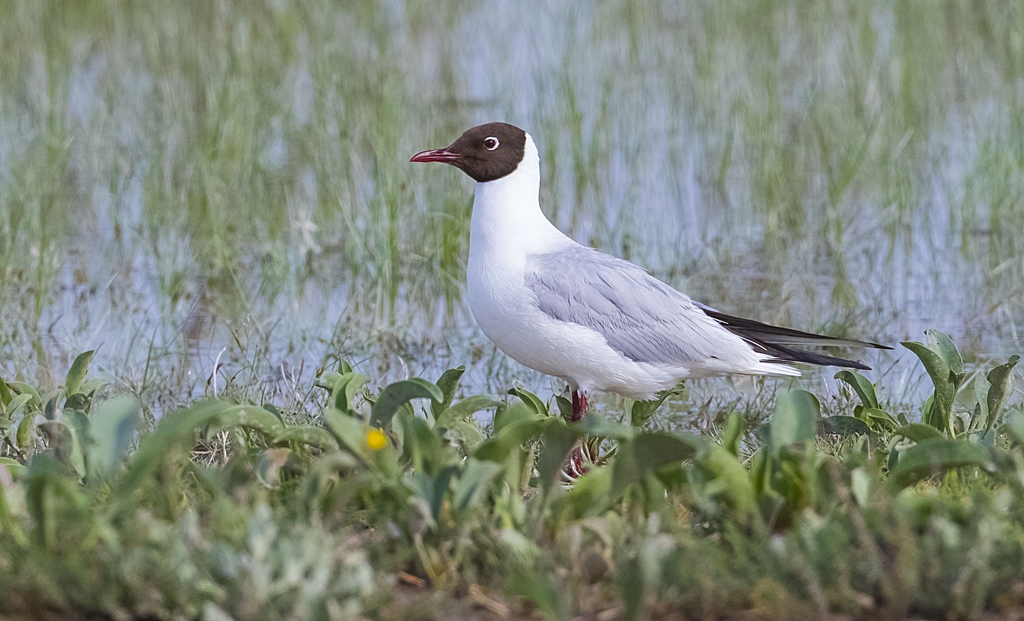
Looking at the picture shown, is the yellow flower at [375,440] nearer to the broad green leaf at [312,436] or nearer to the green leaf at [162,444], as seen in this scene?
the broad green leaf at [312,436]

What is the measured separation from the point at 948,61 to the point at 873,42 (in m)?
0.53

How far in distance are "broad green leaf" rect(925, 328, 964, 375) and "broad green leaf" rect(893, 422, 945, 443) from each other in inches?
16.0

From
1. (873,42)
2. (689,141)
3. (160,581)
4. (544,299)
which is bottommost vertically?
(160,581)

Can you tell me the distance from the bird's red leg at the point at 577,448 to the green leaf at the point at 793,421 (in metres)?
0.94

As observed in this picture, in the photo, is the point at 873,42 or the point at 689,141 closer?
the point at 689,141

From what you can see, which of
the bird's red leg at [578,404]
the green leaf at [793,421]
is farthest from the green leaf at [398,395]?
the bird's red leg at [578,404]

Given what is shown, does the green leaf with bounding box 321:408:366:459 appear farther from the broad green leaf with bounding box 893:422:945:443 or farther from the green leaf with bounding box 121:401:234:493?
the broad green leaf with bounding box 893:422:945:443

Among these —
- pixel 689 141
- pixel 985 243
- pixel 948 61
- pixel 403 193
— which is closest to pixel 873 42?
pixel 948 61

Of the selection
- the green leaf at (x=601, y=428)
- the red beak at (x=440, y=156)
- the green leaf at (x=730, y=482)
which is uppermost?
the red beak at (x=440, y=156)

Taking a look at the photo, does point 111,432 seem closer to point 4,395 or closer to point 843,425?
point 4,395

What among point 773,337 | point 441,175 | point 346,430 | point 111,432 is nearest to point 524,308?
point 773,337

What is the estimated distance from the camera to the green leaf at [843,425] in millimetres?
3596

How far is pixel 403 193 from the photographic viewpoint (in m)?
6.25

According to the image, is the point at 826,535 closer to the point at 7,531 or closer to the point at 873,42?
the point at 7,531
